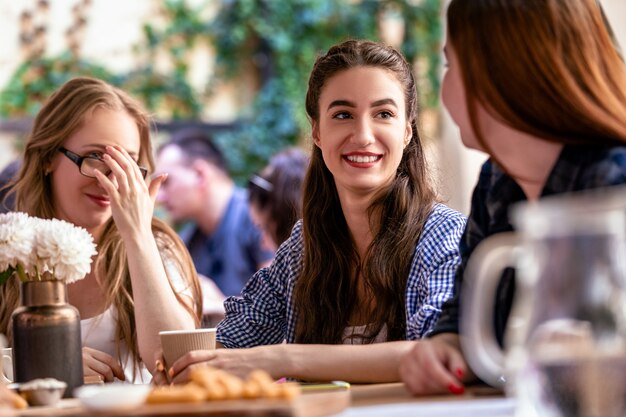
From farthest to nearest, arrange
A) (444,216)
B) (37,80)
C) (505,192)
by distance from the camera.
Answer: (37,80)
(444,216)
(505,192)

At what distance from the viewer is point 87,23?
7.16 meters

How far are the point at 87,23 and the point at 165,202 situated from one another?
70.0 inches

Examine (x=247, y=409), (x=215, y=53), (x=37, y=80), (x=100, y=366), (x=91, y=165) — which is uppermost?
(x=215, y=53)

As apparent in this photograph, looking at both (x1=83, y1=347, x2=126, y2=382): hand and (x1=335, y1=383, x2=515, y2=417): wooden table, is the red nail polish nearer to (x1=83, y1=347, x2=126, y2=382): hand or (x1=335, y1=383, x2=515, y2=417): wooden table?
(x1=335, y1=383, x2=515, y2=417): wooden table

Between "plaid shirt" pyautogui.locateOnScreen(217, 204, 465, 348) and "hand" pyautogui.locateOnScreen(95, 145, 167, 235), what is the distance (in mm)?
283

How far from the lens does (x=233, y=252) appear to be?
545 cm

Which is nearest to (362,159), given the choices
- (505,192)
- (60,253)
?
(505,192)

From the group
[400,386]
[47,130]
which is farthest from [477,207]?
[47,130]

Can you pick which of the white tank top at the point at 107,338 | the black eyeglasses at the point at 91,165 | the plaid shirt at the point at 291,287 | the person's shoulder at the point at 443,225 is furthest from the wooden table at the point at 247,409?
the black eyeglasses at the point at 91,165

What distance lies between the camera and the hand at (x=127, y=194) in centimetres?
232

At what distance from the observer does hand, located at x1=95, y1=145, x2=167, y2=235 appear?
91.5 inches

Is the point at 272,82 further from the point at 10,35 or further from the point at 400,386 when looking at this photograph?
the point at 400,386

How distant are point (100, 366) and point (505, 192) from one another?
0.92 m

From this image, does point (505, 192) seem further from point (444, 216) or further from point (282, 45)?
point (282, 45)
